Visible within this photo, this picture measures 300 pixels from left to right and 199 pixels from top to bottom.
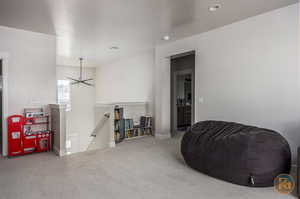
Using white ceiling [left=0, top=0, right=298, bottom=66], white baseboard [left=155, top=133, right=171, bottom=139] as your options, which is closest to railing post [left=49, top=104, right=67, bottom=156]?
white ceiling [left=0, top=0, right=298, bottom=66]

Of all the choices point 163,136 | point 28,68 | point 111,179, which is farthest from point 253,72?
point 28,68

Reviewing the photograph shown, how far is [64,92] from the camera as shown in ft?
29.1

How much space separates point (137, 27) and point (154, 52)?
1.98 meters

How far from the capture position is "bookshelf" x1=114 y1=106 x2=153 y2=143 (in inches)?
209

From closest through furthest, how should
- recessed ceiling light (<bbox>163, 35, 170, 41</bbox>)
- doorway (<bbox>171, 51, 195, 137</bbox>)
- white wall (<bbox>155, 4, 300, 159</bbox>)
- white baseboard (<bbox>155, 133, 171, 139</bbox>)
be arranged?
white wall (<bbox>155, 4, 300, 159</bbox>), recessed ceiling light (<bbox>163, 35, 170, 41</bbox>), white baseboard (<bbox>155, 133, 171, 139</bbox>), doorway (<bbox>171, 51, 195, 137</bbox>)

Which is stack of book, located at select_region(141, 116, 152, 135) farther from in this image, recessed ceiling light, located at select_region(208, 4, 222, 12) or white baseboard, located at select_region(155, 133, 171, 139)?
recessed ceiling light, located at select_region(208, 4, 222, 12)

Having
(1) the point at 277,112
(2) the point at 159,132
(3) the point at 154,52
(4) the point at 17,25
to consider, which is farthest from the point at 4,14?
(1) the point at 277,112

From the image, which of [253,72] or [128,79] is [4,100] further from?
[253,72]

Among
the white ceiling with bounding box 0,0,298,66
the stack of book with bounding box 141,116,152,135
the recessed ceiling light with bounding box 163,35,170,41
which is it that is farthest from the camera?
the stack of book with bounding box 141,116,152,135

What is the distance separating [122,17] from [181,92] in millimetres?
4496

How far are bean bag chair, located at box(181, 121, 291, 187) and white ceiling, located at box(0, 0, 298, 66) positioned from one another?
80.8 inches

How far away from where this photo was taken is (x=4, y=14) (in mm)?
3381

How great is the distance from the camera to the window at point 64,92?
28.8 feet
